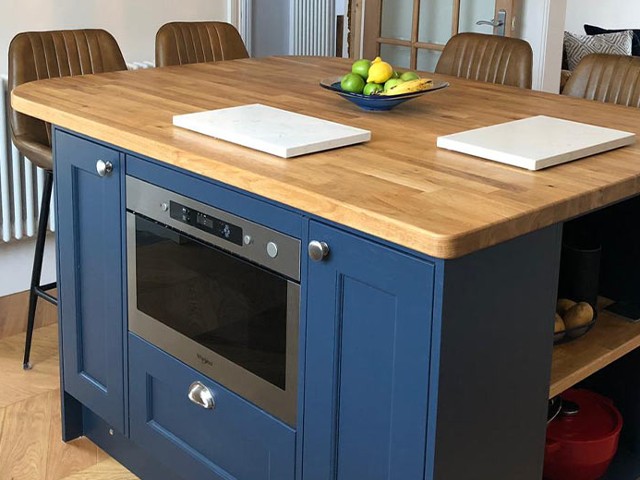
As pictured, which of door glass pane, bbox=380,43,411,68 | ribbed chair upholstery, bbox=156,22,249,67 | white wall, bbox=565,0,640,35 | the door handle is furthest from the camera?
white wall, bbox=565,0,640,35

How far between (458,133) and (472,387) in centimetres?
67

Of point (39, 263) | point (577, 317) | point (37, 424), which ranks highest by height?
point (577, 317)

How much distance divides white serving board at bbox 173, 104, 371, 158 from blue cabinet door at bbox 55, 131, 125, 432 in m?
0.27

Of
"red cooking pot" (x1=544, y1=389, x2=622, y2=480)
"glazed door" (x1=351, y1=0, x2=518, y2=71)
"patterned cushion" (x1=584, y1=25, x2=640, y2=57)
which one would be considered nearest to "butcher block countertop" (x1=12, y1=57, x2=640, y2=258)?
"red cooking pot" (x1=544, y1=389, x2=622, y2=480)

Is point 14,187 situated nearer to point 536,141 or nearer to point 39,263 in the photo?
point 39,263

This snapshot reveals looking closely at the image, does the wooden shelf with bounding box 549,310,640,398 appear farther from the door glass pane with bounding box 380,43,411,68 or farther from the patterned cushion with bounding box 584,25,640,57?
the patterned cushion with bounding box 584,25,640,57

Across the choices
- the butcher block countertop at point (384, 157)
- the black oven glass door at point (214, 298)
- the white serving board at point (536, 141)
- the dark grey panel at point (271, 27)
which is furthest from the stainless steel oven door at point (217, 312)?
the dark grey panel at point (271, 27)

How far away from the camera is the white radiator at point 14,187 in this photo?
3.74 metres

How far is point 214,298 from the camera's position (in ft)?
7.04

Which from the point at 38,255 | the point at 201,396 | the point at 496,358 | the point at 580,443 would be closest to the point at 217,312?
the point at 201,396

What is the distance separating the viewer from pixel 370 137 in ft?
7.06

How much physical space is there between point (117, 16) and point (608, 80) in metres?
2.19

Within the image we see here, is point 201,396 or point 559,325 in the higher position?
point 559,325

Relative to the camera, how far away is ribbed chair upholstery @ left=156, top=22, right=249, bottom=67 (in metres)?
3.66
